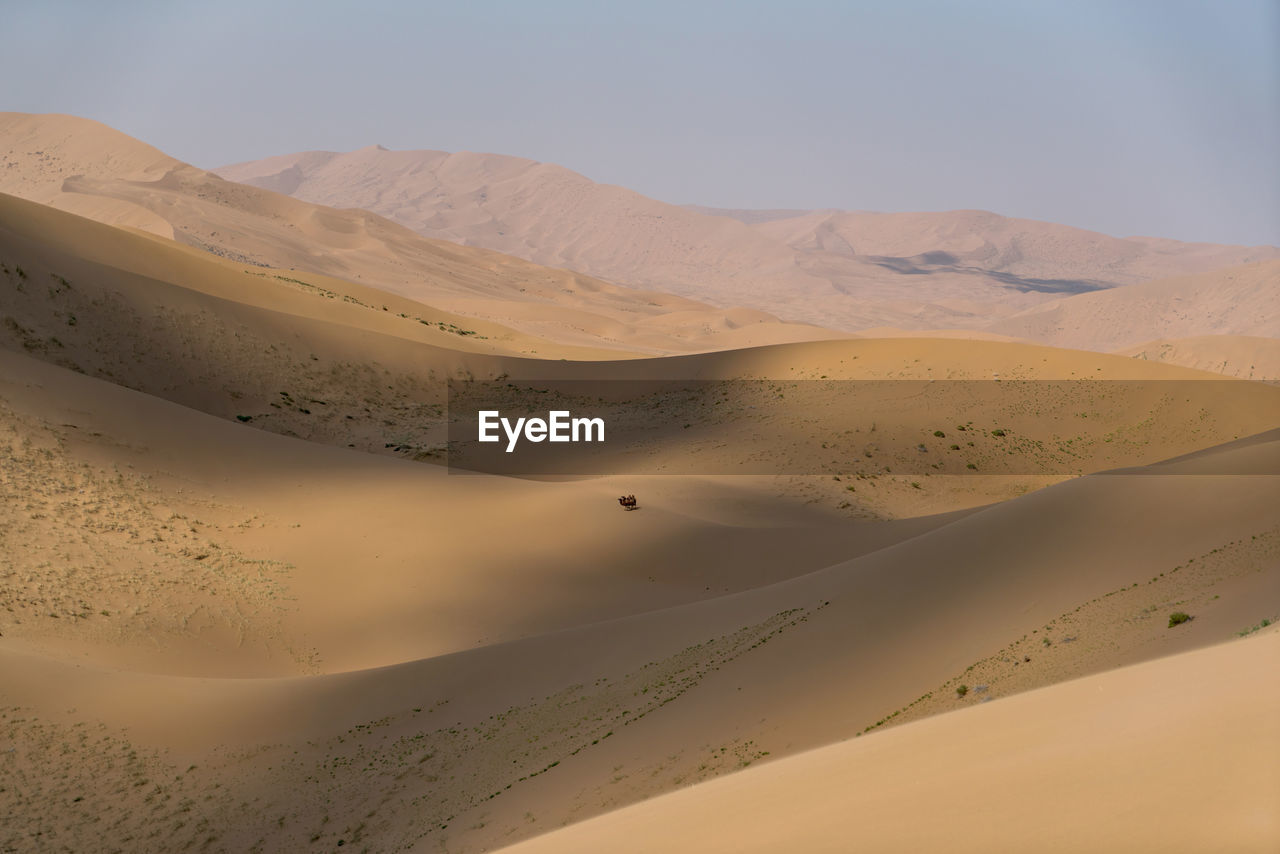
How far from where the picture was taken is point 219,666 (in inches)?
541

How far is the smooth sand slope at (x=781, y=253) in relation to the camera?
127438 millimetres

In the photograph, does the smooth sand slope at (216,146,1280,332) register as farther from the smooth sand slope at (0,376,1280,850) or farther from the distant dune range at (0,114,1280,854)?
the smooth sand slope at (0,376,1280,850)

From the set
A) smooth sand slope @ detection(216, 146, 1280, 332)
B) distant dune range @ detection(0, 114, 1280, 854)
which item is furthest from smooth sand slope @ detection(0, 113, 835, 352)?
distant dune range @ detection(0, 114, 1280, 854)

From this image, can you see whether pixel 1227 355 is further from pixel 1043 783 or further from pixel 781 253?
pixel 781 253

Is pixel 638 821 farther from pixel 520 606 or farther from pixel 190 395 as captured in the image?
pixel 190 395

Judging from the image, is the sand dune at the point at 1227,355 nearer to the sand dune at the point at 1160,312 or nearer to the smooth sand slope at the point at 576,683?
the sand dune at the point at 1160,312

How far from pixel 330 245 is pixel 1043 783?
86.8 m

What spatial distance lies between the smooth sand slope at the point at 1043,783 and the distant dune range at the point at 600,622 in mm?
25

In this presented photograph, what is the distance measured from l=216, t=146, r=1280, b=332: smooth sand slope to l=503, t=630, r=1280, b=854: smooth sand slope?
9838 cm

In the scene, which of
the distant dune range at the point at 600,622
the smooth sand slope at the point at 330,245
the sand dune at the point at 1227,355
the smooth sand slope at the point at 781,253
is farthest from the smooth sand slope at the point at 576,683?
the smooth sand slope at the point at 781,253

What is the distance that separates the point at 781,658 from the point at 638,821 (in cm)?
455

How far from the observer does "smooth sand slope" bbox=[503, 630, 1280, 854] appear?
368cm

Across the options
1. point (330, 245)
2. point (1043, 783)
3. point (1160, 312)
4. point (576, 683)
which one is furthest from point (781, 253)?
point (1043, 783)

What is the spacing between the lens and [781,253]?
153375 millimetres
